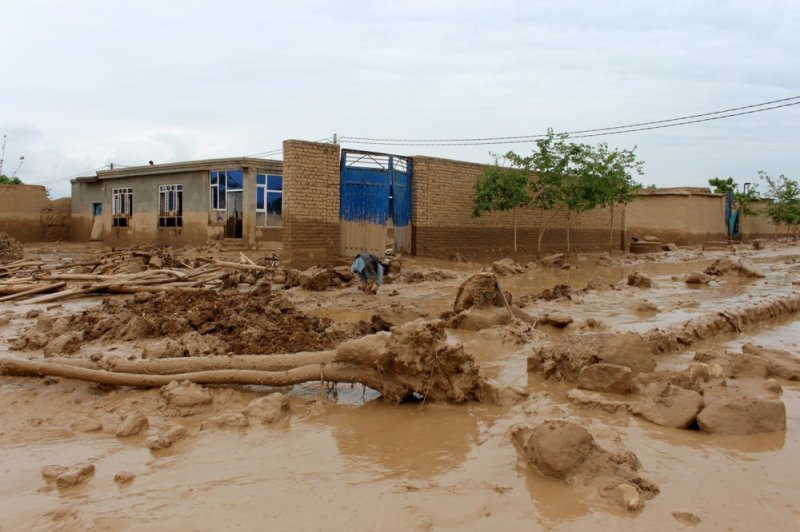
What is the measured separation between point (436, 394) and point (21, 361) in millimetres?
3432

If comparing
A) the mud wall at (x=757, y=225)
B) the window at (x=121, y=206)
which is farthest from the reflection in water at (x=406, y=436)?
the mud wall at (x=757, y=225)

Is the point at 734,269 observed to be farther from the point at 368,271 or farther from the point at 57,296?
the point at 57,296

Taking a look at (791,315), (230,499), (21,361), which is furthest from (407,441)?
(791,315)

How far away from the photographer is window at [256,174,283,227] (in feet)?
67.7

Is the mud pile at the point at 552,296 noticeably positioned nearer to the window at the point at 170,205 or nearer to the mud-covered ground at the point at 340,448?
the mud-covered ground at the point at 340,448

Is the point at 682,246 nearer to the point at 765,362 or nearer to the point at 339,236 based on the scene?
the point at 339,236

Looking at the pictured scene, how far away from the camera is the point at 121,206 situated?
24750 mm

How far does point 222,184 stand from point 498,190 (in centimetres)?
1008

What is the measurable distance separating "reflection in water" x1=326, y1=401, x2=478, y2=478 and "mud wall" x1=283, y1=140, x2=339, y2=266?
9.36 m

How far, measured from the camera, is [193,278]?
463 inches

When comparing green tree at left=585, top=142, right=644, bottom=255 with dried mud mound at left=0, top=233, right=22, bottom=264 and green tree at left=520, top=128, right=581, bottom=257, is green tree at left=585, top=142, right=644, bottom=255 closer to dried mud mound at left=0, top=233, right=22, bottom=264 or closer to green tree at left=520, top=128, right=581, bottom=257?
green tree at left=520, top=128, right=581, bottom=257

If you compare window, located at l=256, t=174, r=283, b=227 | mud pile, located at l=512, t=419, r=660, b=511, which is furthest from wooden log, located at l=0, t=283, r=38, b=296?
window, located at l=256, t=174, r=283, b=227

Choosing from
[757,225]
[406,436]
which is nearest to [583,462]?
[406,436]

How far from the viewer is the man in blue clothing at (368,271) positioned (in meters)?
10.1
